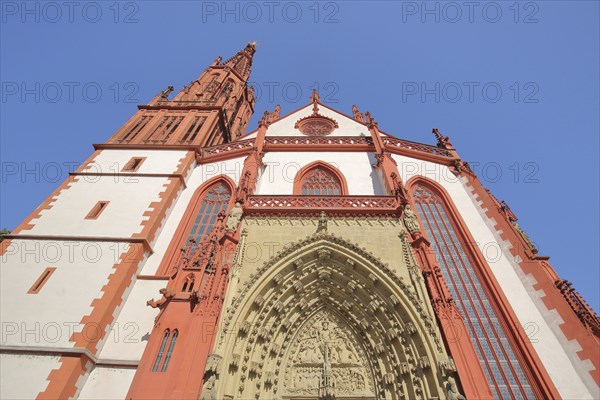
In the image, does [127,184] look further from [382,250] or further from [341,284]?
[382,250]

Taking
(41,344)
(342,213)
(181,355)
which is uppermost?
(342,213)

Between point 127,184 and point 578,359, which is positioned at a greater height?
point 127,184

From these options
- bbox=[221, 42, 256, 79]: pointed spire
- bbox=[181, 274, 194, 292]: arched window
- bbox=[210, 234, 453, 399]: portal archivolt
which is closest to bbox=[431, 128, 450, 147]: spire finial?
bbox=[210, 234, 453, 399]: portal archivolt

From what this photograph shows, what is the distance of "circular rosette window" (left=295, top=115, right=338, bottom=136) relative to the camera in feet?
64.1

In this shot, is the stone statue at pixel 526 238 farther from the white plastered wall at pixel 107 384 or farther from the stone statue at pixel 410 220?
the white plastered wall at pixel 107 384

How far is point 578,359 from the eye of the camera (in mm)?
8227

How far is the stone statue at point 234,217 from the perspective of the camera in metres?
10.2

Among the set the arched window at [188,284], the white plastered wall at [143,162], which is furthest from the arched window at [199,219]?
the arched window at [188,284]

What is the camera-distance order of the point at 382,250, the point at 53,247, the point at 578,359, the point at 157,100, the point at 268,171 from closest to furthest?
the point at 578,359, the point at 382,250, the point at 53,247, the point at 268,171, the point at 157,100

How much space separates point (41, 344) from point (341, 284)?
26.9 ft

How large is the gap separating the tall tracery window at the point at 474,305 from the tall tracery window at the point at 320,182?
3498 mm

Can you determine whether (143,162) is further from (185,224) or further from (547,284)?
(547,284)

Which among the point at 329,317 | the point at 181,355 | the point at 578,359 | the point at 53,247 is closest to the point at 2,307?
the point at 53,247

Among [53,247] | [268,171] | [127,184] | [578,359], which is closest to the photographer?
[578,359]
